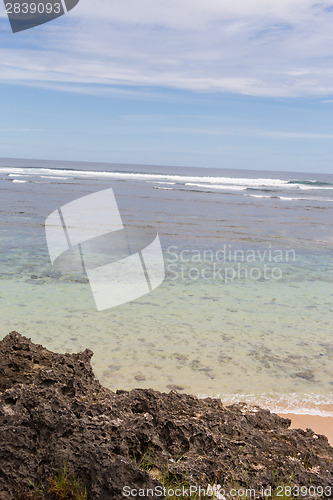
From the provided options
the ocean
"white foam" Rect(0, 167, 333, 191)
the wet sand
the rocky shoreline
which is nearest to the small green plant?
the rocky shoreline

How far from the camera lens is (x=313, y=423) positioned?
4.09m

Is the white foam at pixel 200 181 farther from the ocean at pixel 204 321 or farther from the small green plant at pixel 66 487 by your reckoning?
the small green plant at pixel 66 487

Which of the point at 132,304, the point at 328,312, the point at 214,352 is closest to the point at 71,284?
the point at 132,304

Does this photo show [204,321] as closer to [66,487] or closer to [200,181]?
Result: [66,487]

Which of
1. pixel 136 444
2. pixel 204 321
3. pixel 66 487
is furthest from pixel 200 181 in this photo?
pixel 66 487

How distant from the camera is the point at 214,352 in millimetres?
5418

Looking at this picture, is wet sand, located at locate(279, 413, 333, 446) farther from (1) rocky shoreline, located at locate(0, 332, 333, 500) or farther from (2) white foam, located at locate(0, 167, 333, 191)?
(2) white foam, located at locate(0, 167, 333, 191)

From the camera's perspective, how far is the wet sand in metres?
3.98

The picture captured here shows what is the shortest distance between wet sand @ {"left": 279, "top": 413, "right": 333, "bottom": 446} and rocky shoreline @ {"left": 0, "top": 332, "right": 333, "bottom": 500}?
919 millimetres

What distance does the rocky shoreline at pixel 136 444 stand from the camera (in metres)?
2.48

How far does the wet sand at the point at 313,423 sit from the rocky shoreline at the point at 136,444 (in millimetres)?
919

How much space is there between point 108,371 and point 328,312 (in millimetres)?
3851

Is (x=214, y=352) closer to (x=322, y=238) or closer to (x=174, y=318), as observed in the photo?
(x=174, y=318)

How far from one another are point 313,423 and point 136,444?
205cm
